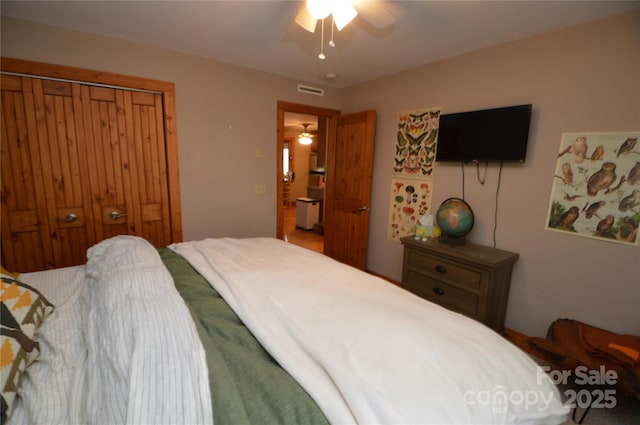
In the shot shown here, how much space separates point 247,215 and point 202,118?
3.70 ft

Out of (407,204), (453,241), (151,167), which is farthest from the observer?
(407,204)

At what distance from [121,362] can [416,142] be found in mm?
2936

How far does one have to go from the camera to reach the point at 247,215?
3.26 metres

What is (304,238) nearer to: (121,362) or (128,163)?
(128,163)

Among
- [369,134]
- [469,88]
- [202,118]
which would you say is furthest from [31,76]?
[469,88]

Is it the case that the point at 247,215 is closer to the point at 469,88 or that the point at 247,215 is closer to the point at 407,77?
the point at 407,77

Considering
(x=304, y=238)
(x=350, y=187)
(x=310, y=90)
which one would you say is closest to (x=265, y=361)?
(x=350, y=187)

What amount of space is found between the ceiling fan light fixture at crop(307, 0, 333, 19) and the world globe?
182 centimetres

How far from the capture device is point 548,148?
6.94ft

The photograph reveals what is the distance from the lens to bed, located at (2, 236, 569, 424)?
2.51 ft

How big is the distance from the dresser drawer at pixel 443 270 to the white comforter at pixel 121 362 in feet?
6.77

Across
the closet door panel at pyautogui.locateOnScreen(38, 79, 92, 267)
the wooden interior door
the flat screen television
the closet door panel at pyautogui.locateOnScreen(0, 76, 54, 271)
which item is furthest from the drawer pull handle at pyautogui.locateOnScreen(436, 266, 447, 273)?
the closet door panel at pyautogui.locateOnScreen(0, 76, 54, 271)

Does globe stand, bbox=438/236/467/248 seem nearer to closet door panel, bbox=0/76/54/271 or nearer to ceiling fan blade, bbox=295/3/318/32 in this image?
ceiling fan blade, bbox=295/3/318/32

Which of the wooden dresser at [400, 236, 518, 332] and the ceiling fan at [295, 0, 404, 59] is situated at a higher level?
the ceiling fan at [295, 0, 404, 59]
